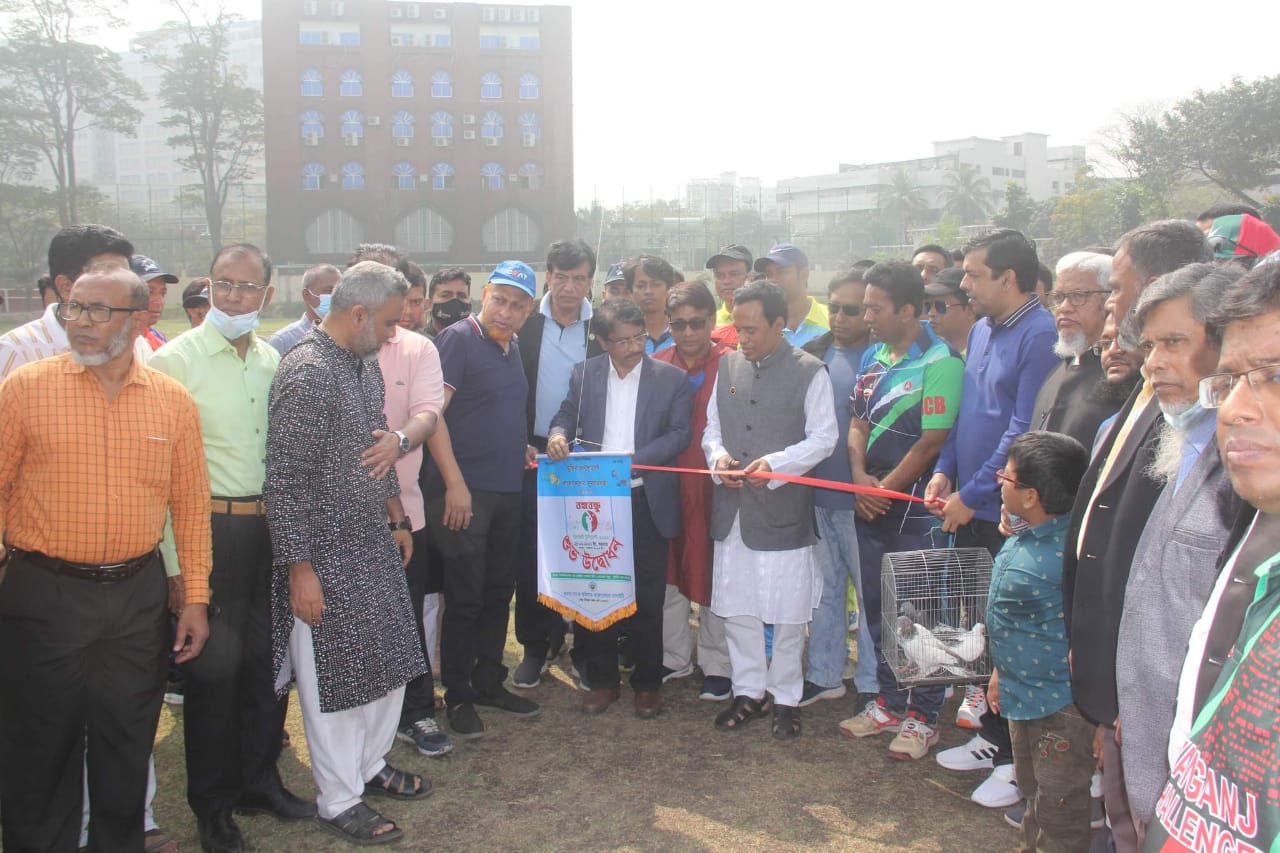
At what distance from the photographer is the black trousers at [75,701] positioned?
10.0 feet

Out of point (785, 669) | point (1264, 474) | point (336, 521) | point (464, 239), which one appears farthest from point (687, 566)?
point (464, 239)

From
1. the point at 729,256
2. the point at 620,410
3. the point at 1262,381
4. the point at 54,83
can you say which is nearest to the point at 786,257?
the point at 729,256

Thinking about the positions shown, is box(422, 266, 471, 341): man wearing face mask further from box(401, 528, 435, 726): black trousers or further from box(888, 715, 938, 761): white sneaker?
box(888, 715, 938, 761): white sneaker

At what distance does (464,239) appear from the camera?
179 ft

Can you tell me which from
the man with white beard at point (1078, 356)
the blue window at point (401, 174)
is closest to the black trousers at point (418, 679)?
the man with white beard at point (1078, 356)

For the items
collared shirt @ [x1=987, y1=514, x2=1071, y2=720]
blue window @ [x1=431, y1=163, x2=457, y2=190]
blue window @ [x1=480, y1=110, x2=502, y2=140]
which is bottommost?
collared shirt @ [x1=987, y1=514, x2=1071, y2=720]

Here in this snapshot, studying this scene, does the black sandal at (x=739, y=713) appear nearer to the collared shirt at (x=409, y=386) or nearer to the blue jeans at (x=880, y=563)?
the blue jeans at (x=880, y=563)

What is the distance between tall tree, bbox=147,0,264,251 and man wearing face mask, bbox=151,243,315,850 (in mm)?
49244

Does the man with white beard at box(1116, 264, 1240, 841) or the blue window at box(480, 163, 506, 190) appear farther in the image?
the blue window at box(480, 163, 506, 190)

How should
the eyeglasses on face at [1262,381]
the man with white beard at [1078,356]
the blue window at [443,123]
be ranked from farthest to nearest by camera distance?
the blue window at [443,123] < the man with white beard at [1078,356] < the eyeglasses on face at [1262,381]

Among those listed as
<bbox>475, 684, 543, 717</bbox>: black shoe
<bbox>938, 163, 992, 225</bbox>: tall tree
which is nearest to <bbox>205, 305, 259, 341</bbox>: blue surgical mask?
<bbox>475, 684, 543, 717</bbox>: black shoe

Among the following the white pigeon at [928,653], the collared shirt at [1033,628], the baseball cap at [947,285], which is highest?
the baseball cap at [947,285]

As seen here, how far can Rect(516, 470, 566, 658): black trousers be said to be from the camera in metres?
5.55

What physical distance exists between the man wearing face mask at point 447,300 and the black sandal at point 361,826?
3.16 m
